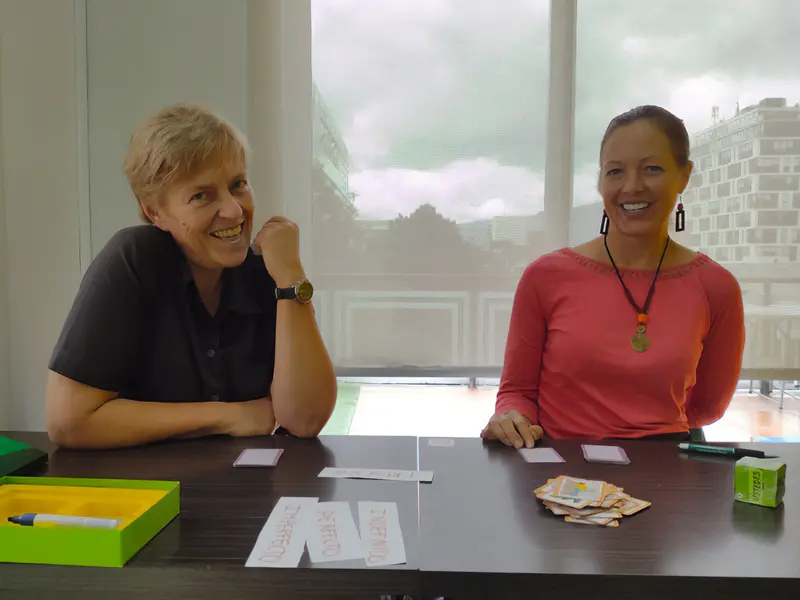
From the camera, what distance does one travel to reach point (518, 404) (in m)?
1.55

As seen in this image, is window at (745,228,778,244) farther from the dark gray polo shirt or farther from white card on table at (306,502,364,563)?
white card on table at (306,502,364,563)

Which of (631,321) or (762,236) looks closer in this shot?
(631,321)

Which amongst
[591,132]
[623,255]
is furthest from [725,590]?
[591,132]

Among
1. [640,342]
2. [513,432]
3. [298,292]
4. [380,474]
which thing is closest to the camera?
[380,474]

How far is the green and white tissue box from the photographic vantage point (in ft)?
2.95

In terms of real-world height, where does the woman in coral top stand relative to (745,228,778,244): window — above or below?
below

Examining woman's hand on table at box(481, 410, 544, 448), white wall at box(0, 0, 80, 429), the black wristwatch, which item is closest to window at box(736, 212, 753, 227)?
woman's hand on table at box(481, 410, 544, 448)

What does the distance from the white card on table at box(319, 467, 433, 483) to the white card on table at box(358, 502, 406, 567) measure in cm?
11

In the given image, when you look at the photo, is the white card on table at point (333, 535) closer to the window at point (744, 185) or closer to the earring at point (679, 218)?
the earring at point (679, 218)

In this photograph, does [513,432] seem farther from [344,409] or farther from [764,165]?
[764,165]

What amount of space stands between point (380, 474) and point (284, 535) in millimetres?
263

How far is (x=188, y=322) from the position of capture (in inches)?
52.9

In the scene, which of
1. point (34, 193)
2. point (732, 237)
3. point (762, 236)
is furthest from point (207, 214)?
point (762, 236)

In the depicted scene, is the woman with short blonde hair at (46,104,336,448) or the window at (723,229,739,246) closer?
the woman with short blonde hair at (46,104,336,448)
